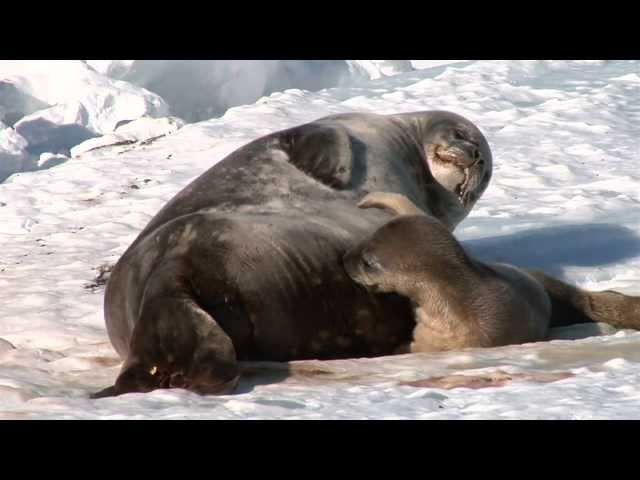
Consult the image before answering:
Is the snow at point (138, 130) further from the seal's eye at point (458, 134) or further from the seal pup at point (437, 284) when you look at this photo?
the seal pup at point (437, 284)

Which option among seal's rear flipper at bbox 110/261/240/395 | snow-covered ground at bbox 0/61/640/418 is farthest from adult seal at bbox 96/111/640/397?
snow-covered ground at bbox 0/61/640/418

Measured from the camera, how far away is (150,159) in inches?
338

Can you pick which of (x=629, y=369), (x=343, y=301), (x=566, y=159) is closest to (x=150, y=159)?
(x=566, y=159)

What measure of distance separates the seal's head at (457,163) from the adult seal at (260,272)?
0.74 ft

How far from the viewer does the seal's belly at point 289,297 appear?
4.12m

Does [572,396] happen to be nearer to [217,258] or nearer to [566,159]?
[217,258]

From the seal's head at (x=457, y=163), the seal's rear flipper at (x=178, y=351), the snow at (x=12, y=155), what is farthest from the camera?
the snow at (x=12, y=155)

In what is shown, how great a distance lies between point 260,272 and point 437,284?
583 millimetres

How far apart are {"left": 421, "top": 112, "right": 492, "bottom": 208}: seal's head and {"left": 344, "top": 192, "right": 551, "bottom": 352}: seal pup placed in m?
1.26

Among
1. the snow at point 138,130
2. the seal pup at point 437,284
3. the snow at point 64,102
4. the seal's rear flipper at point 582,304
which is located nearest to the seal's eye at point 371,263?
the seal pup at point 437,284

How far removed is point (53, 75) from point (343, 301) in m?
8.68

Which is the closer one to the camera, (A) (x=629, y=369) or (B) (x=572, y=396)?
(B) (x=572, y=396)

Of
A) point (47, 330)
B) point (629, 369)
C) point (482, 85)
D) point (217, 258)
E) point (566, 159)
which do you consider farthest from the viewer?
point (482, 85)

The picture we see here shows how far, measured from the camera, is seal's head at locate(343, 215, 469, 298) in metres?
4.32
